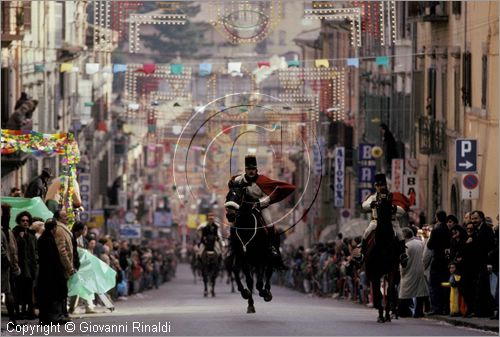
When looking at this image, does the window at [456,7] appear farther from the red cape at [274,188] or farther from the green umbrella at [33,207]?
the red cape at [274,188]

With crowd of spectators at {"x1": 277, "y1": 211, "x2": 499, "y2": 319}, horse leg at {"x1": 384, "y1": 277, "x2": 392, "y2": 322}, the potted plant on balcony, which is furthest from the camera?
the potted plant on balcony

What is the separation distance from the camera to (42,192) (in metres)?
35.2

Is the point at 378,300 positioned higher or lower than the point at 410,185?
lower

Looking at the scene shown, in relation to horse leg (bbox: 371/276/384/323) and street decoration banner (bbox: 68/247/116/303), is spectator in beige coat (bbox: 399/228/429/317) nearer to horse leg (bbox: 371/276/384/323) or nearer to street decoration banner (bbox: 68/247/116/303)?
horse leg (bbox: 371/276/384/323)

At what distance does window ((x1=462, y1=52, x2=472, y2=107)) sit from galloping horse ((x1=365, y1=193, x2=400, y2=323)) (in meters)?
20.1

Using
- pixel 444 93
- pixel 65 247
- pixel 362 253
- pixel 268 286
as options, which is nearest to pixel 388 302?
pixel 362 253

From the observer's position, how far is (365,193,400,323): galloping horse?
1116 inches

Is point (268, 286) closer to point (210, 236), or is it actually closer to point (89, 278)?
point (89, 278)

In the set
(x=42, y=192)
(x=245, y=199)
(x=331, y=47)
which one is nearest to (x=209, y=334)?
(x=245, y=199)

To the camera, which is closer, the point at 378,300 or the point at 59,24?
the point at 378,300

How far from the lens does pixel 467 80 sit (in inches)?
1929

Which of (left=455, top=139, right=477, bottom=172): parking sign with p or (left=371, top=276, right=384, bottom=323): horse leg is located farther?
(left=455, top=139, right=477, bottom=172): parking sign with p

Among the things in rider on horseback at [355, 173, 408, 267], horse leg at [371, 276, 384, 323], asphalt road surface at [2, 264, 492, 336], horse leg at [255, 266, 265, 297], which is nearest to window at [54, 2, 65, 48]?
asphalt road surface at [2, 264, 492, 336]

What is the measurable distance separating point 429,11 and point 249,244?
85.6 ft
